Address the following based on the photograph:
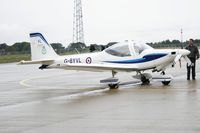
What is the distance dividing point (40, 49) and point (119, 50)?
12.4 feet

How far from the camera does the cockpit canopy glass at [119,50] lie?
19.5 metres

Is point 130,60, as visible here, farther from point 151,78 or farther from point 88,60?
point 88,60

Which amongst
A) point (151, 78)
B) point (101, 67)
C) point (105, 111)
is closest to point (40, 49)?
point (101, 67)

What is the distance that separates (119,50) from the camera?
1969cm

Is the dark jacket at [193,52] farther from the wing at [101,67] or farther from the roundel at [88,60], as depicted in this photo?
the roundel at [88,60]

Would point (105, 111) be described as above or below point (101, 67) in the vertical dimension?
below

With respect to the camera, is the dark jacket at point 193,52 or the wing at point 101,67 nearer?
the wing at point 101,67

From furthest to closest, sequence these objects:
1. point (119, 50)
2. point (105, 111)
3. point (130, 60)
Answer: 1. point (119, 50)
2. point (130, 60)
3. point (105, 111)

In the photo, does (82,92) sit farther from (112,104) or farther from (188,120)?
(188,120)

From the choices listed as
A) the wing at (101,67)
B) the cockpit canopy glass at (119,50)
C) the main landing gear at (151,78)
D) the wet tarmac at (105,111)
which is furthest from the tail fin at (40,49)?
the wet tarmac at (105,111)

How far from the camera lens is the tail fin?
835 inches

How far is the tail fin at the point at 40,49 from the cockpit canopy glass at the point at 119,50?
299cm

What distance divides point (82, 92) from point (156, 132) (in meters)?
8.95

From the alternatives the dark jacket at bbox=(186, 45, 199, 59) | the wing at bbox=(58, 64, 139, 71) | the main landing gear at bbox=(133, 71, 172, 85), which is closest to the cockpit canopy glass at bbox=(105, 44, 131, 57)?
the wing at bbox=(58, 64, 139, 71)
